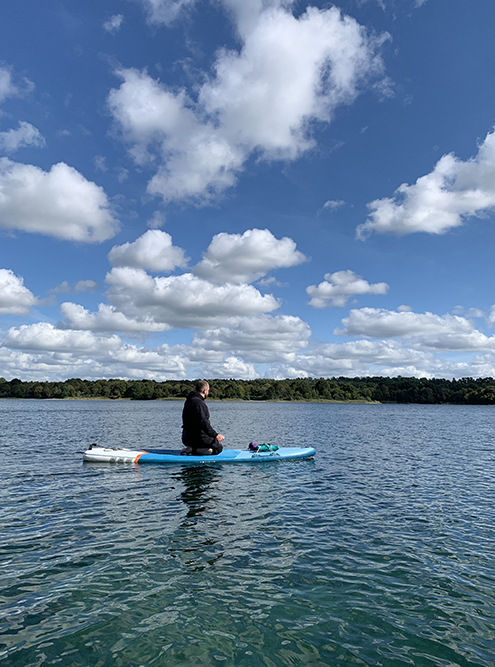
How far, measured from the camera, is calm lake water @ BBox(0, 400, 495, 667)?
6.21m

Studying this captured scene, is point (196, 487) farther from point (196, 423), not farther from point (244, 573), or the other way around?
point (244, 573)

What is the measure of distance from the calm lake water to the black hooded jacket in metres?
3.64

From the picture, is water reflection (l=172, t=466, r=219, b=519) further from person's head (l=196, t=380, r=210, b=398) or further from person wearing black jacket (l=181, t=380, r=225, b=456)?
person's head (l=196, t=380, r=210, b=398)

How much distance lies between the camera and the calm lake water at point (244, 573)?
621 centimetres

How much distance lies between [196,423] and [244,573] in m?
12.8

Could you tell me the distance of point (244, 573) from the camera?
860 centimetres

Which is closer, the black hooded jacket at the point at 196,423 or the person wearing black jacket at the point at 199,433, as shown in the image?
the black hooded jacket at the point at 196,423

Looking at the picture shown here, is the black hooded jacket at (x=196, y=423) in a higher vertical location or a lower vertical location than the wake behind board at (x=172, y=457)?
higher

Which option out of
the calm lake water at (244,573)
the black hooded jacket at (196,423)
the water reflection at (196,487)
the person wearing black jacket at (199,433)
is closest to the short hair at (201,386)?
the black hooded jacket at (196,423)

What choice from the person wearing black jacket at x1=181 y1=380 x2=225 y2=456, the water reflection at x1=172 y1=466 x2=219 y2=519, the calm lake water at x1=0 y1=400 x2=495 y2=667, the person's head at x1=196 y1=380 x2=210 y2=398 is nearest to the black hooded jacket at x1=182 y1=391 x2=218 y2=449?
the person wearing black jacket at x1=181 y1=380 x2=225 y2=456

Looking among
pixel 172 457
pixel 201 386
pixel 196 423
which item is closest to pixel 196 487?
pixel 196 423

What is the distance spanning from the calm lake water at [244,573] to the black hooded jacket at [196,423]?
11.9 ft

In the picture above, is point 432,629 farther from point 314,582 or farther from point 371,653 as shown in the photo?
point 314,582

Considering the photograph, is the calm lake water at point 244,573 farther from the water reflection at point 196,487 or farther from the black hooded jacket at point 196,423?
the black hooded jacket at point 196,423
